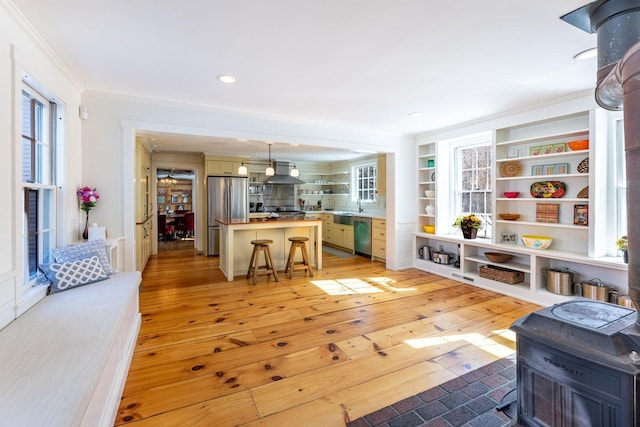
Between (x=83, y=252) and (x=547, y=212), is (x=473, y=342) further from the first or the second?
(x=83, y=252)

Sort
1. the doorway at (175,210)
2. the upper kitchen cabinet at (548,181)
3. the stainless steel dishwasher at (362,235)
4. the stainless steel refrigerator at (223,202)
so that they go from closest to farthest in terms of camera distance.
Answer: the upper kitchen cabinet at (548,181)
the stainless steel dishwasher at (362,235)
the stainless steel refrigerator at (223,202)
the doorway at (175,210)

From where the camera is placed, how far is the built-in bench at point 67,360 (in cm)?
112

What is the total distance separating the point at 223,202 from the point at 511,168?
17.6ft

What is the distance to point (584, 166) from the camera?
3.42 m

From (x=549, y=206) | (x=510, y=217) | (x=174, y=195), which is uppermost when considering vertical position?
(x=174, y=195)

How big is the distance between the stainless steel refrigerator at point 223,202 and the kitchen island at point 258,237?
146 centimetres

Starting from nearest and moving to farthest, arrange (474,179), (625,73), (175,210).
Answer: (625,73) → (474,179) → (175,210)

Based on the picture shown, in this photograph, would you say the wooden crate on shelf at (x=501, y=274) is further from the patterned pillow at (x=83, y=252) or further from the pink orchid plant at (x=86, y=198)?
the pink orchid plant at (x=86, y=198)

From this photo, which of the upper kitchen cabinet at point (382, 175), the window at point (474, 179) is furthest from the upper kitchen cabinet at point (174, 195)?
the window at point (474, 179)

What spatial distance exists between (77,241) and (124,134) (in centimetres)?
122

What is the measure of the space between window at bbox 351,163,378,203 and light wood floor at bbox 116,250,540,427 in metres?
3.39

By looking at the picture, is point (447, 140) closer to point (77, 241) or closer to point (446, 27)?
point (446, 27)

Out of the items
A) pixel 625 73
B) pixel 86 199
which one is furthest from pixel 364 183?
pixel 625 73

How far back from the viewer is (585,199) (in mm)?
3375
